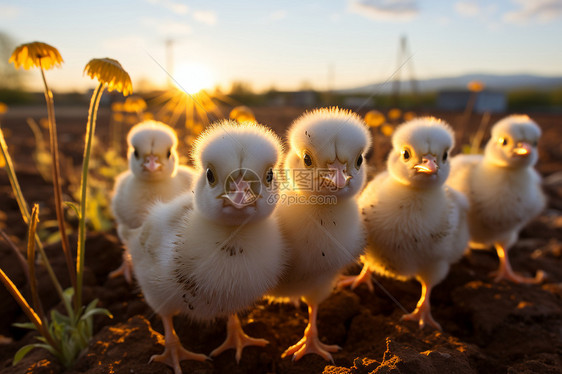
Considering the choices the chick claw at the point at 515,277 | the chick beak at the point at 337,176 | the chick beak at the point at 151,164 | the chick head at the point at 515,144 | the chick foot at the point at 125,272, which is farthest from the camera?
the chick claw at the point at 515,277

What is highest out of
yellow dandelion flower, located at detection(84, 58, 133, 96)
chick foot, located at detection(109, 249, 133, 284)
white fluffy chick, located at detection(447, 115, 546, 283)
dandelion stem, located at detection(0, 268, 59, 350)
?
yellow dandelion flower, located at detection(84, 58, 133, 96)

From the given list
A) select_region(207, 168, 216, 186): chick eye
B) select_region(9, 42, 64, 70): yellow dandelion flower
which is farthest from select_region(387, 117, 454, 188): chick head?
select_region(9, 42, 64, 70): yellow dandelion flower

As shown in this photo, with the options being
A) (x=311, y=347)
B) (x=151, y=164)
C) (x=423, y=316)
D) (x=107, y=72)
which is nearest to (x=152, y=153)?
(x=151, y=164)

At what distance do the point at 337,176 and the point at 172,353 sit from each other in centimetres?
169

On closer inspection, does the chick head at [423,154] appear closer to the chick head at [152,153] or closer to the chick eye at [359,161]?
the chick eye at [359,161]

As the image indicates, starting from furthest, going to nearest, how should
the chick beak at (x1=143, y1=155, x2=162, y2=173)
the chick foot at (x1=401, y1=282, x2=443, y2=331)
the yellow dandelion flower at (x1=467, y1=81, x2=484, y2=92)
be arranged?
1. the yellow dandelion flower at (x1=467, y1=81, x2=484, y2=92)
2. the chick beak at (x1=143, y1=155, x2=162, y2=173)
3. the chick foot at (x1=401, y1=282, x2=443, y2=331)

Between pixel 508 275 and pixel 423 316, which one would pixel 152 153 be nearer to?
pixel 423 316

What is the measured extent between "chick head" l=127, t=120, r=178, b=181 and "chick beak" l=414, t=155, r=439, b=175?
2.15 metres

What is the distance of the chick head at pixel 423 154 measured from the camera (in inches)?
114

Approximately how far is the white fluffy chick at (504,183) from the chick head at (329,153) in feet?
6.54

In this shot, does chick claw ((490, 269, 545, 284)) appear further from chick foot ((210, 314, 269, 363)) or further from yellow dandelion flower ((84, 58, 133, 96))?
yellow dandelion flower ((84, 58, 133, 96))

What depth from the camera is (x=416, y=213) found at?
10.1 ft

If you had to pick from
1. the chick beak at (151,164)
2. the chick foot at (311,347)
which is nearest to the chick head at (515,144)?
the chick foot at (311,347)

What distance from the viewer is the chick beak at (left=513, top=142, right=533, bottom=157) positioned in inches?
143
